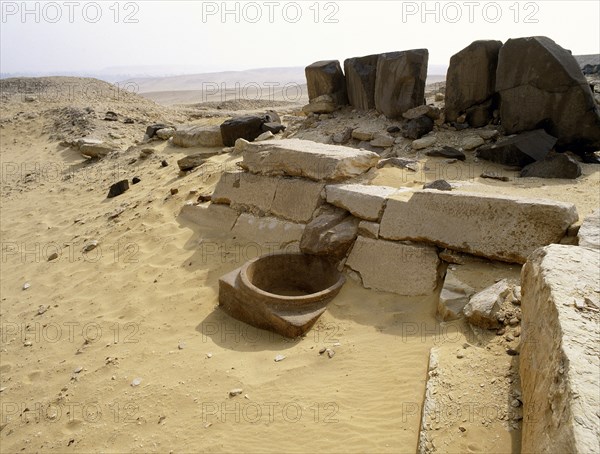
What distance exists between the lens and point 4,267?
5949 millimetres

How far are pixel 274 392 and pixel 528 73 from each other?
583 cm

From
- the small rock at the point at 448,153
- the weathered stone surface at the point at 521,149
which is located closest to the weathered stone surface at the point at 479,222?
the small rock at the point at 448,153

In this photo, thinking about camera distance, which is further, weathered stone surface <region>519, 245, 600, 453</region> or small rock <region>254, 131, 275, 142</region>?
small rock <region>254, 131, 275, 142</region>

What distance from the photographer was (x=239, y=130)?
838cm

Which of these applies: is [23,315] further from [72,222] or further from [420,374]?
[420,374]

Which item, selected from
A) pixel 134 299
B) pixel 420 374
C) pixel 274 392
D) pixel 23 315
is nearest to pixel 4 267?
pixel 23 315

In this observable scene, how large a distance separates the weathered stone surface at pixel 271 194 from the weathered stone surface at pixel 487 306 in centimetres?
208

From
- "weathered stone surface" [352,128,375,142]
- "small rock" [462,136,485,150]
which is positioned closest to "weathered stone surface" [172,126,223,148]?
"weathered stone surface" [352,128,375,142]

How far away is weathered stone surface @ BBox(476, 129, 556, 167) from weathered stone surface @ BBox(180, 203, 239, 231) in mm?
3614

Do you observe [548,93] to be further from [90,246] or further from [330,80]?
[90,246]

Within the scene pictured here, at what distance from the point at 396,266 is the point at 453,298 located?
66 centimetres

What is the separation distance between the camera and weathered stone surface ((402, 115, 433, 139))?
23.4 feet

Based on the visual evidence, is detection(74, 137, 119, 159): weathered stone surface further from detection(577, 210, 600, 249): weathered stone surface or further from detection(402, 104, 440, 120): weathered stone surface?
detection(577, 210, 600, 249): weathered stone surface

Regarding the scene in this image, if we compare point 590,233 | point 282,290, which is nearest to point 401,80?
point 282,290
